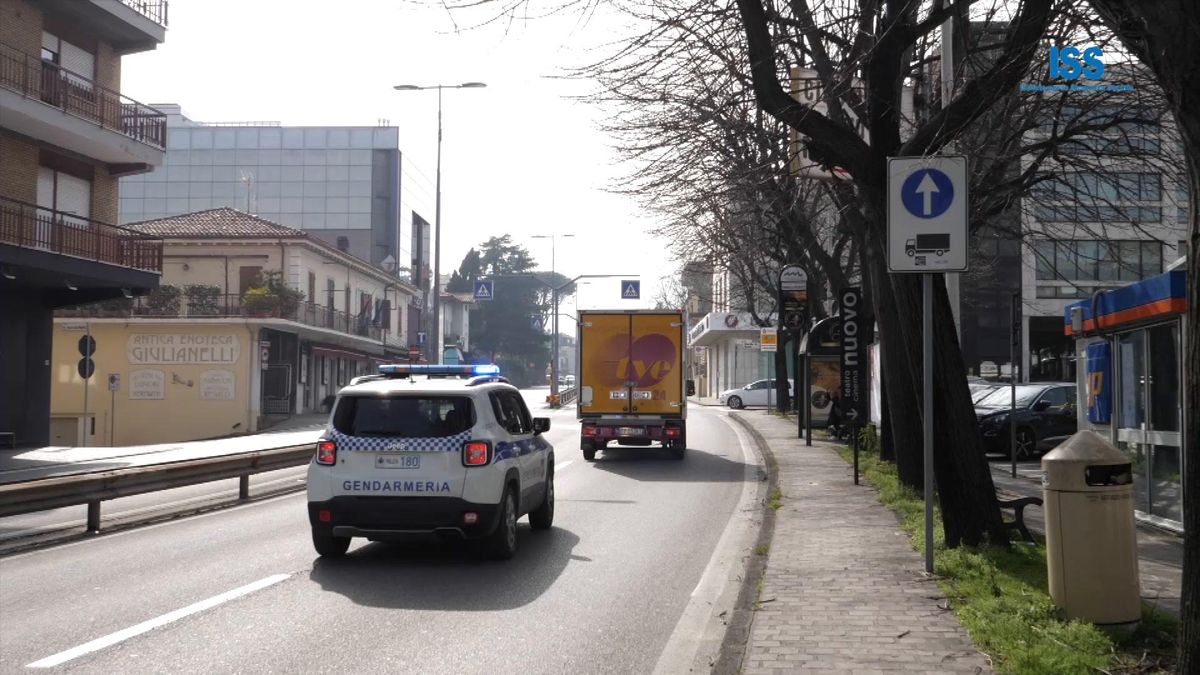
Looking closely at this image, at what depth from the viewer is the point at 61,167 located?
3006 cm

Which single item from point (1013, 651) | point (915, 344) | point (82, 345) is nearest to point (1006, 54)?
point (915, 344)

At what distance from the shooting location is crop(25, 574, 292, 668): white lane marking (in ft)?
22.3

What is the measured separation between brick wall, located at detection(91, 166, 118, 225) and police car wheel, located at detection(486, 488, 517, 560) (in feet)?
79.0

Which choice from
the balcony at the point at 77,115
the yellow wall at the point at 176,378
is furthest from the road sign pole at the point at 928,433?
the yellow wall at the point at 176,378

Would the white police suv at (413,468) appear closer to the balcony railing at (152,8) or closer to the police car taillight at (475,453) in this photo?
the police car taillight at (475,453)

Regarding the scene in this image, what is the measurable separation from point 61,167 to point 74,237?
2.59 metres

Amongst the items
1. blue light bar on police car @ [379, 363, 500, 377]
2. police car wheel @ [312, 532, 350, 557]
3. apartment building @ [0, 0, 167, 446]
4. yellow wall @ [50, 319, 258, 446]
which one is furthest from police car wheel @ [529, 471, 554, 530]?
yellow wall @ [50, 319, 258, 446]

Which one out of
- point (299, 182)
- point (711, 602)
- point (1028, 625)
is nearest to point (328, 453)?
point (711, 602)

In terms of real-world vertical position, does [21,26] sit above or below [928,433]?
above

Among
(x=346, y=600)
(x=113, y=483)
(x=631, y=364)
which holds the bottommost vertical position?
(x=346, y=600)

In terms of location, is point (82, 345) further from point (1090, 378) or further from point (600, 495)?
point (1090, 378)

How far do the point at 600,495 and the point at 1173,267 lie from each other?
821cm

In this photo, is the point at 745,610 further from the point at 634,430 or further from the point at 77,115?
the point at 77,115

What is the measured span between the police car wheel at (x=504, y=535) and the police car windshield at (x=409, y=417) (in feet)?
2.66
